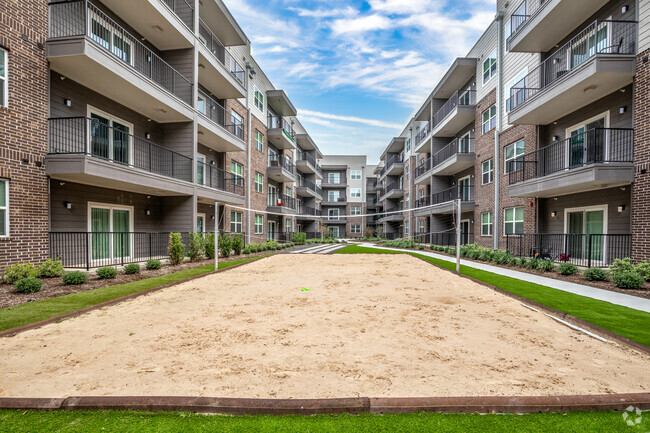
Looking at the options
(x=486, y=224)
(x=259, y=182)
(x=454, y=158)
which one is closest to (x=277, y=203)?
(x=259, y=182)

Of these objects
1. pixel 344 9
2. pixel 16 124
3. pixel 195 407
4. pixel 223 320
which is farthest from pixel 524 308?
pixel 344 9

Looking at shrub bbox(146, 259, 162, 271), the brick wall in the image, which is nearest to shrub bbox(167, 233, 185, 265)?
shrub bbox(146, 259, 162, 271)

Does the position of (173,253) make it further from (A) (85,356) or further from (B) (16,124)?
(A) (85,356)

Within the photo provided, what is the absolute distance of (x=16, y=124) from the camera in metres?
9.27

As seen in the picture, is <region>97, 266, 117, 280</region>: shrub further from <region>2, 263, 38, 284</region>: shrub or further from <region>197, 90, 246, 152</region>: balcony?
<region>197, 90, 246, 152</region>: balcony

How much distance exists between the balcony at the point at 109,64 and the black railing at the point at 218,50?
3.60 metres

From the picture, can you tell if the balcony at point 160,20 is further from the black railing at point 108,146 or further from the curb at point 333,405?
the curb at point 333,405

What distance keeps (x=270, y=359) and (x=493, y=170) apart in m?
20.3

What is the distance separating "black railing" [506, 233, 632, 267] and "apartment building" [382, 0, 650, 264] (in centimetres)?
5

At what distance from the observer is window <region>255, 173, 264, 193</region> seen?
1059 inches

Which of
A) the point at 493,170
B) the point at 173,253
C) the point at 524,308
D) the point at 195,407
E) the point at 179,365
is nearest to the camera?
the point at 195,407

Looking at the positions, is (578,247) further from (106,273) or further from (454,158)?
Answer: (106,273)

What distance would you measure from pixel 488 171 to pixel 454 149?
571 centimetres

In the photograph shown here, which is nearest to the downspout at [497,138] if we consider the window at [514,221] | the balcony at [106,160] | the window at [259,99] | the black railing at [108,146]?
the window at [514,221]
